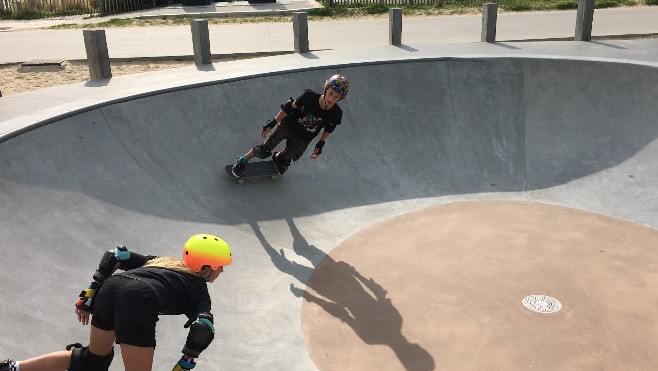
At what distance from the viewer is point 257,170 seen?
8.25 m

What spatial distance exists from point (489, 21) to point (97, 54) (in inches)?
317

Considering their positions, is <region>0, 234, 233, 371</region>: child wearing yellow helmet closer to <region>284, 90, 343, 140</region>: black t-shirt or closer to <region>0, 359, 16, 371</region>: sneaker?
<region>0, 359, 16, 371</region>: sneaker

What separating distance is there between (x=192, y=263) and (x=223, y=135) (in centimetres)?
514

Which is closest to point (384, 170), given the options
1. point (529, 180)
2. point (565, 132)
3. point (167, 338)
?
point (529, 180)

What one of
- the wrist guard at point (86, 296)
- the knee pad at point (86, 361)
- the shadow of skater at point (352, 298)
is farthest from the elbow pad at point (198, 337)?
the shadow of skater at point (352, 298)

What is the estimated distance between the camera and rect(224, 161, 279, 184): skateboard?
8156mm

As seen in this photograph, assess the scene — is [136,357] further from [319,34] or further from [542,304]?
[319,34]

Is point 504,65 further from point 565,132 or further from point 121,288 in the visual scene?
point 121,288

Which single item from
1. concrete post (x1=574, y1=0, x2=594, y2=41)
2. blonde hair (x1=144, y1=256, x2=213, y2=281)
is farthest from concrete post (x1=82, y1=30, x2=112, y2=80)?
concrete post (x1=574, y1=0, x2=594, y2=41)

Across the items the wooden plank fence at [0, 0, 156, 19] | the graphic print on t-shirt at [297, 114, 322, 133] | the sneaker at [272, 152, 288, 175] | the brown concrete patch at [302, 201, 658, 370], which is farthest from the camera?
the wooden plank fence at [0, 0, 156, 19]

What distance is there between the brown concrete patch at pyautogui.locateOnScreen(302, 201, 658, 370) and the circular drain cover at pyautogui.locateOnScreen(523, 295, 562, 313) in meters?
0.08

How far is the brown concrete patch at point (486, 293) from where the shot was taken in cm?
536

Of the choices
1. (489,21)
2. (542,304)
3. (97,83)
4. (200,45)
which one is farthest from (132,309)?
(489,21)

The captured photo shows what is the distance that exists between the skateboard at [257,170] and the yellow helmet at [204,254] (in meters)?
4.28
